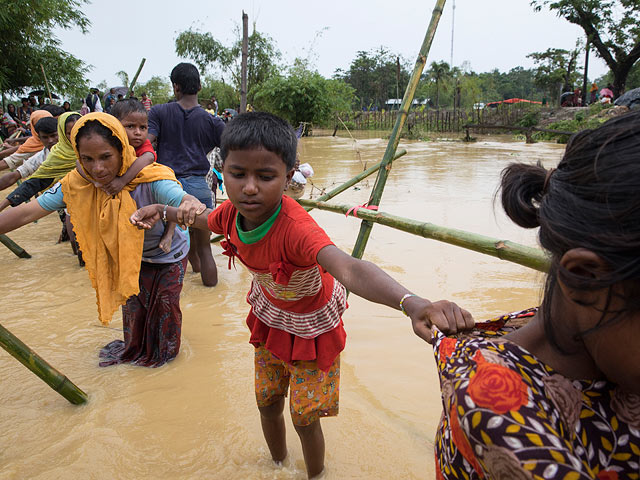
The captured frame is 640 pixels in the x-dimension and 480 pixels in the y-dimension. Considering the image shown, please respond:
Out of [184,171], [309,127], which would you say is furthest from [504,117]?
[184,171]

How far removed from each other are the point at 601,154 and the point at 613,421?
1.41 ft

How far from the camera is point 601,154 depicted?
2.26ft

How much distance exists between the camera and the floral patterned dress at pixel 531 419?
665 mm

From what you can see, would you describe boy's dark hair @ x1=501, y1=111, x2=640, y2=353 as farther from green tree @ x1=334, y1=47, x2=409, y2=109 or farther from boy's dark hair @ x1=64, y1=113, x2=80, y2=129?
green tree @ x1=334, y1=47, x2=409, y2=109

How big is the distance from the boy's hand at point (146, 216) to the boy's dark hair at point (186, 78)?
214cm

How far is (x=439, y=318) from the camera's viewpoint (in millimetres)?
1008

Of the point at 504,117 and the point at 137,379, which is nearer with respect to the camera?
the point at 137,379

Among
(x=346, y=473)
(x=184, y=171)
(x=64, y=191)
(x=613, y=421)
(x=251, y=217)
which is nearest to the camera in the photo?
(x=613, y=421)

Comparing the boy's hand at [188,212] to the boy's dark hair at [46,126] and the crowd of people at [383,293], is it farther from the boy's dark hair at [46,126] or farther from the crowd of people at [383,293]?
the boy's dark hair at [46,126]

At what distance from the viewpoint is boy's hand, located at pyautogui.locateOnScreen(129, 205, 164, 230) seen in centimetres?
218

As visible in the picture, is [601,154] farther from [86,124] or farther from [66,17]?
[66,17]

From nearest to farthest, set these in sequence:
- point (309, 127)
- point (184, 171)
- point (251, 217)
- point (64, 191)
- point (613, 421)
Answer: point (613, 421), point (251, 217), point (64, 191), point (184, 171), point (309, 127)

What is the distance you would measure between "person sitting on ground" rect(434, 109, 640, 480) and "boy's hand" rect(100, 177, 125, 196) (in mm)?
2180

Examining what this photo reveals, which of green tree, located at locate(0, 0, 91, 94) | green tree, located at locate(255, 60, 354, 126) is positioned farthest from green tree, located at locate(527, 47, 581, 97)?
green tree, located at locate(0, 0, 91, 94)
